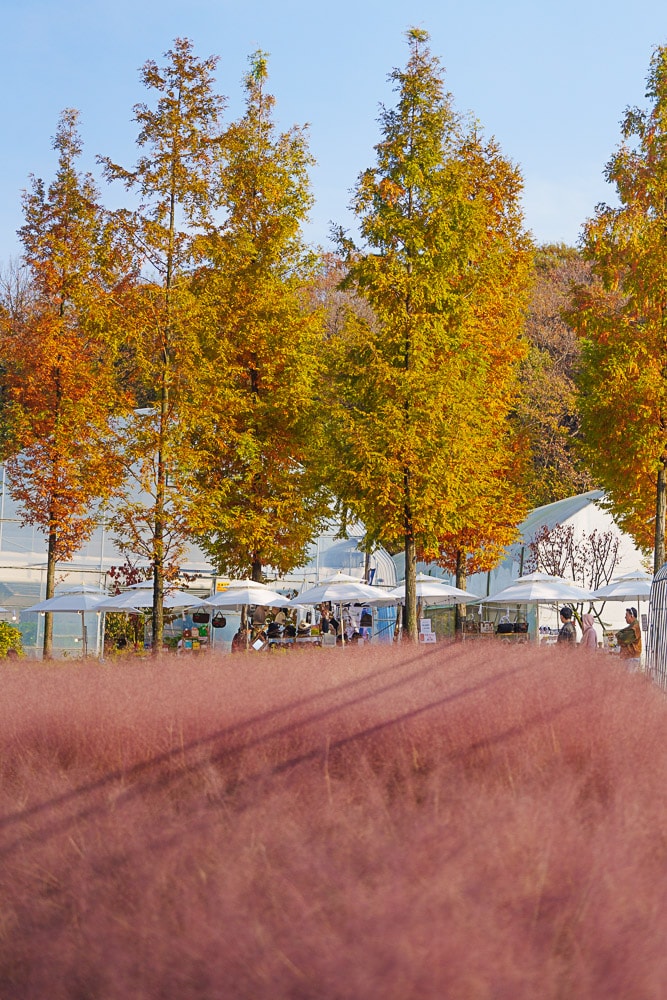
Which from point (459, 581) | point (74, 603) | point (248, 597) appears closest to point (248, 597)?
point (248, 597)

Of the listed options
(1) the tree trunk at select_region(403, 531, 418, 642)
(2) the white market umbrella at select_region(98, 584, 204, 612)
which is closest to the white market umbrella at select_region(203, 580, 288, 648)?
(2) the white market umbrella at select_region(98, 584, 204, 612)

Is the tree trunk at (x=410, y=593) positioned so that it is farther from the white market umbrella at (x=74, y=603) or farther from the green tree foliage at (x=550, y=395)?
the green tree foliage at (x=550, y=395)

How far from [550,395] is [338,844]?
45.2 metres

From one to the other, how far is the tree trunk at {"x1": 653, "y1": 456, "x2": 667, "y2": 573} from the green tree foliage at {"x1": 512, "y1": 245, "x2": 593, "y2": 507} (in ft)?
71.5

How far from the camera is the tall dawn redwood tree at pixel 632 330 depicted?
21484 mm

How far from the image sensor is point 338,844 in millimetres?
3961

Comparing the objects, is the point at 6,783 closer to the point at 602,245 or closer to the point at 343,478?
the point at 343,478

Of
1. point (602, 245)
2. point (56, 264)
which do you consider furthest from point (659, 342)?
point (56, 264)

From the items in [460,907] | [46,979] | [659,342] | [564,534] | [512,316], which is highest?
[512,316]

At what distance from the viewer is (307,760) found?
5652 mm

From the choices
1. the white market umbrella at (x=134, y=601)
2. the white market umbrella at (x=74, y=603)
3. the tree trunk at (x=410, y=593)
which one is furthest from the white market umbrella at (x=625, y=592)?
the white market umbrella at (x=74, y=603)

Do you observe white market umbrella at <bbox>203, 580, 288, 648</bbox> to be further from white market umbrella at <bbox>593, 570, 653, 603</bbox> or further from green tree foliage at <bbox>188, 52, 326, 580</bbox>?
white market umbrella at <bbox>593, 570, 653, 603</bbox>

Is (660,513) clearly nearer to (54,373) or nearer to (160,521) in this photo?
(160,521)

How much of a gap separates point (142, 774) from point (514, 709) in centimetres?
197
